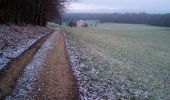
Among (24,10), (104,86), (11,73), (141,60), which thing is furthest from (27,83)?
(24,10)

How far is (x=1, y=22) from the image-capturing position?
3128 centimetres

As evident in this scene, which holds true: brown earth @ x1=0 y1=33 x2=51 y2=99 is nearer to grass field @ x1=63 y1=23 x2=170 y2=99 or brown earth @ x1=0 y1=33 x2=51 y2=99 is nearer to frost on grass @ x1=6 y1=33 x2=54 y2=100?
frost on grass @ x1=6 y1=33 x2=54 y2=100

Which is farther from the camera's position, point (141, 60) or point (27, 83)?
point (141, 60)

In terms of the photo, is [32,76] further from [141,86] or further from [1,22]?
[1,22]

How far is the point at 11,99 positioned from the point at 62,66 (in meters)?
5.60

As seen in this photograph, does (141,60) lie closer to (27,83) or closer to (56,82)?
(56,82)

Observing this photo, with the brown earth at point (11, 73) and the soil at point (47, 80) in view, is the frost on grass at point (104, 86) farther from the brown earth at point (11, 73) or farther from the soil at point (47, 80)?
the brown earth at point (11, 73)

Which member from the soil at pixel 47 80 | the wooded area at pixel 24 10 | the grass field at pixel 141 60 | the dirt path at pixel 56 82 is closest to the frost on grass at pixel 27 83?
the soil at pixel 47 80

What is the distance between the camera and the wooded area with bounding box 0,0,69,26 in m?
34.0

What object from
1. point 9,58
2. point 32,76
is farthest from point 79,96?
point 9,58

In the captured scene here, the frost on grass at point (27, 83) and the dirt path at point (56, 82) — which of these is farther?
the dirt path at point (56, 82)

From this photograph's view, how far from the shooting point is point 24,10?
148 ft

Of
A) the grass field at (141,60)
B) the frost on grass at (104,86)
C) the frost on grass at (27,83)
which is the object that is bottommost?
the grass field at (141,60)

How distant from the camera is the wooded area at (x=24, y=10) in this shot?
34000 mm
